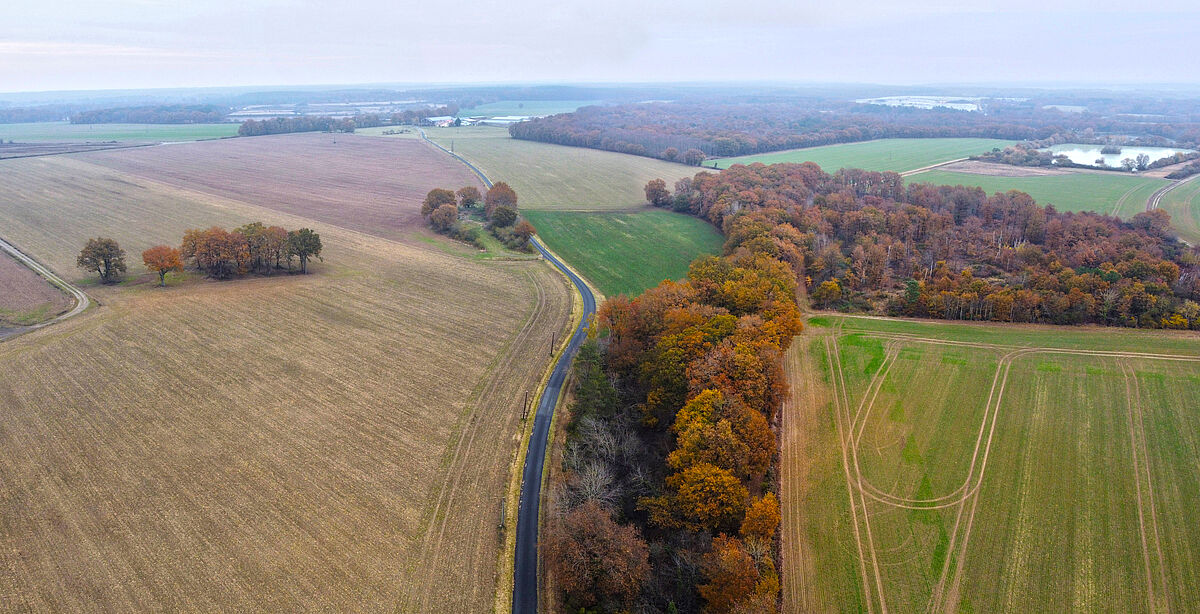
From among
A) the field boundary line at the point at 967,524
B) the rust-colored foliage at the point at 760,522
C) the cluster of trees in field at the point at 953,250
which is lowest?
the field boundary line at the point at 967,524

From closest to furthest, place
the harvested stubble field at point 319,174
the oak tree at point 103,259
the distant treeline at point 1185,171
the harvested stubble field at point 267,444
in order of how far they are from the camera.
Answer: the harvested stubble field at point 267,444 → the oak tree at point 103,259 → the harvested stubble field at point 319,174 → the distant treeline at point 1185,171

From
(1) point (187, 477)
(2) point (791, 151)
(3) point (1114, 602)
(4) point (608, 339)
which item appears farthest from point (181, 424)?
(2) point (791, 151)

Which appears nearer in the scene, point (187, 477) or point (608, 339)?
point (187, 477)

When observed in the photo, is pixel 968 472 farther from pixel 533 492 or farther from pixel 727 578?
pixel 533 492

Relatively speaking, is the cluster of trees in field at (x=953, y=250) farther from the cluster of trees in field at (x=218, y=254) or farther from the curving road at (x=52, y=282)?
the curving road at (x=52, y=282)

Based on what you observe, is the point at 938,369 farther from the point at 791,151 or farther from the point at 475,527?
the point at 791,151

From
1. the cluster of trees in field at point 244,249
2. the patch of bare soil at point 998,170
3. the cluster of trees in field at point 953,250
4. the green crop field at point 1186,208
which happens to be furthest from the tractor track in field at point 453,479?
the patch of bare soil at point 998,170
